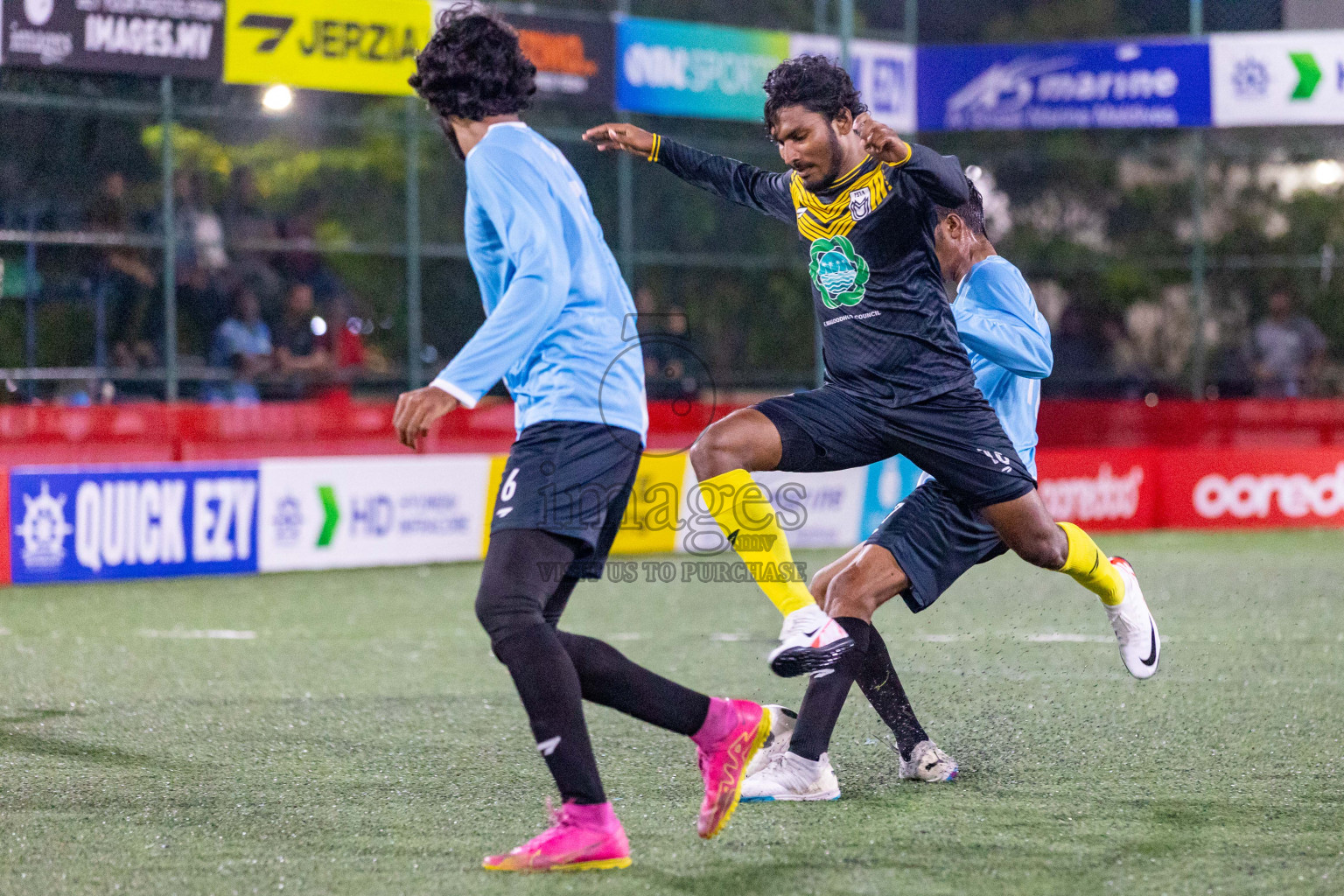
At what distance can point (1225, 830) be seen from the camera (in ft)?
14.4

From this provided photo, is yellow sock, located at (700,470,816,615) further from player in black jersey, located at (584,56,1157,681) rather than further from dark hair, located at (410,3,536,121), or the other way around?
dark hair, located at (410,3,536,121)

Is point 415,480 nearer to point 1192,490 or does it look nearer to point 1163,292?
point 1192,490

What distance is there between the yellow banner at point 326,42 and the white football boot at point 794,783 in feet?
39.5

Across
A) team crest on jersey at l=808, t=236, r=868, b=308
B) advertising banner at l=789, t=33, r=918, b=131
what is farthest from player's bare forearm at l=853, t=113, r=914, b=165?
advertising banner at l=789, t=33, r=918, b=131

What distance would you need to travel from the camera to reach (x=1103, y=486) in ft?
50.3

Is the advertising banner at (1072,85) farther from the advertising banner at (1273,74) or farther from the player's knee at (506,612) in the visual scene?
the player's knee at (506,612)

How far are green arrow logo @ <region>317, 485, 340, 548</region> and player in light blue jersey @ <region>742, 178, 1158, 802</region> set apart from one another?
7701 millimetres

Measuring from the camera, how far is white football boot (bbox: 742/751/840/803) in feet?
15.6

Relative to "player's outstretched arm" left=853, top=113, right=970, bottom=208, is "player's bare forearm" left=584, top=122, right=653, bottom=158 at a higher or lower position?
higher

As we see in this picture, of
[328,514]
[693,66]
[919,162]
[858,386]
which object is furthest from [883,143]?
[693,66]

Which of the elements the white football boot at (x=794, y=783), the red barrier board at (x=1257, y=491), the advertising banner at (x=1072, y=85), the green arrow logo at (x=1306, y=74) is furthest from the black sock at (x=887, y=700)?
the green arrow logo at (x=1306, y=74)

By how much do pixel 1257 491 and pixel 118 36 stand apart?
11.7 metres

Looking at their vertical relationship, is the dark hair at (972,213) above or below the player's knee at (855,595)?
above

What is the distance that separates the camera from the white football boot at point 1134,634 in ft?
17.9
